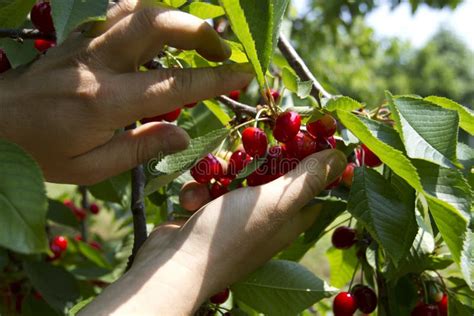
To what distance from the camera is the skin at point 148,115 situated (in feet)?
3.46

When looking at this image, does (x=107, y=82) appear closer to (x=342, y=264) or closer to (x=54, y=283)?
(x=342, y=264)

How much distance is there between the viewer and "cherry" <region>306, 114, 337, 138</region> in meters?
1.18

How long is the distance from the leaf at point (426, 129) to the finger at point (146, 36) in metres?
0.37

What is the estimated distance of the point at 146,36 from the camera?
3.41ft

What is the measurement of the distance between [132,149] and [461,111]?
68 centimetres

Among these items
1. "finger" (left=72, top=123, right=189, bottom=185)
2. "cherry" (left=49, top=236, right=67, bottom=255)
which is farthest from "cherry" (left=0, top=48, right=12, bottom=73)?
"cherry" (left=49, top=236, right=67, bottom=255)

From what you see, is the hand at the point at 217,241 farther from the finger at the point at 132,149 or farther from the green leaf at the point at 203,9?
the green leaf at the point at 203,9

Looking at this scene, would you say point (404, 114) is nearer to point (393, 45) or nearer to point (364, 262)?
point (364, 262)

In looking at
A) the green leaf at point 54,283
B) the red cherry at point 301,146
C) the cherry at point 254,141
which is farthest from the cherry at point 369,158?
the green leaf at point 54,283

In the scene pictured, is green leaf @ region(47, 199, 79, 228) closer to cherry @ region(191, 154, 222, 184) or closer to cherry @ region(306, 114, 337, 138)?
cherry @ region(191, 154, 222, 184)

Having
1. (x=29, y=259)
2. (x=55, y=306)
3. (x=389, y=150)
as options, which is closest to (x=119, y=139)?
(x=389, y=150)

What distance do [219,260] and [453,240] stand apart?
437mm

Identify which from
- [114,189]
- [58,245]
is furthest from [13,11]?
[58,245]

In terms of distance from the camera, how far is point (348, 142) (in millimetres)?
1213
